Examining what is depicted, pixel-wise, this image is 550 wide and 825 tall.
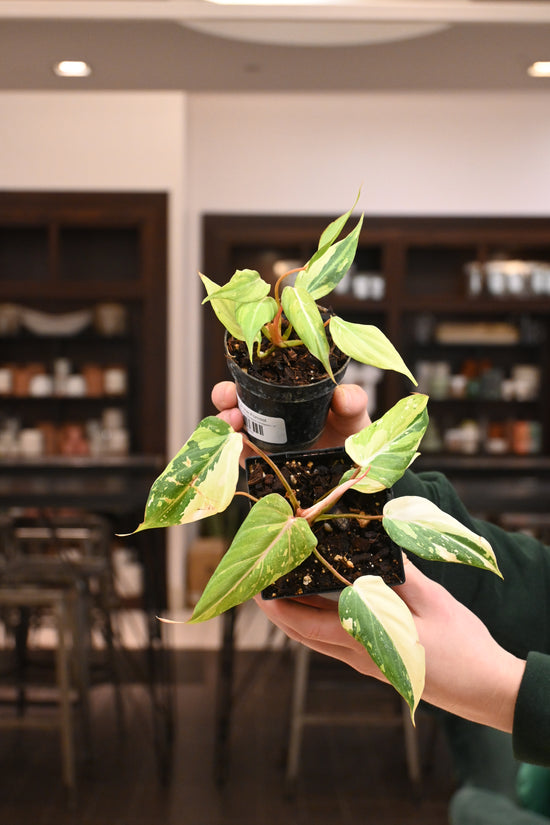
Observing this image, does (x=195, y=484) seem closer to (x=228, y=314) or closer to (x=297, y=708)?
(x=228, y=314)

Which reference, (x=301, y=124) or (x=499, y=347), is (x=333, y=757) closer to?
(x=499, y=347)

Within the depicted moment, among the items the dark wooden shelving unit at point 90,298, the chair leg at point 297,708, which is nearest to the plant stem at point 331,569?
the chair leg at point 297,708

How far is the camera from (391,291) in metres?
5.24

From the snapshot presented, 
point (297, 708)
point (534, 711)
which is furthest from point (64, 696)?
point (534, 711)

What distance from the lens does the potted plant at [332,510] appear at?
0.50m

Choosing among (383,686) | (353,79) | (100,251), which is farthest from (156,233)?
(353,79)

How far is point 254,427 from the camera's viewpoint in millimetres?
636

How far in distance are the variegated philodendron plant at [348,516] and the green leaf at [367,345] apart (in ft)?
0.12

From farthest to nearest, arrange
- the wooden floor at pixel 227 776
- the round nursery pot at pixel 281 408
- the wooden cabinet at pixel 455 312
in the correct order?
1. the wooden cabinet at pixel 455 312
2. the wooden floor at pixel 227 776
3. the round nursery pot at pixel 281 408

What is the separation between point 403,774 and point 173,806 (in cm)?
83

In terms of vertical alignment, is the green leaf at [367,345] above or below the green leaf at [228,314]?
below

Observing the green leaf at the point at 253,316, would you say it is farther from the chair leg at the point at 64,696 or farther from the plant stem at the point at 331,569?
the chair leg at the point at 64,696

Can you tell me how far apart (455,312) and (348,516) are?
4948mm

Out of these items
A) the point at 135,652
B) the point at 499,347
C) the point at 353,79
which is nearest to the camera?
the point at 353,79
